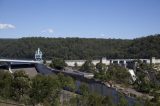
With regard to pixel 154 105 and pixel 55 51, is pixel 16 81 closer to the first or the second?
pixel 154 105

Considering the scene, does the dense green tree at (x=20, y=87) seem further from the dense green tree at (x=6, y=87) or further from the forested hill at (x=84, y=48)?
the forested hill at (x=84, y=48)

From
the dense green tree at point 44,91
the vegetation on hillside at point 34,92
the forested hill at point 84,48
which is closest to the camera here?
the vegetation on hillside at point 34,92

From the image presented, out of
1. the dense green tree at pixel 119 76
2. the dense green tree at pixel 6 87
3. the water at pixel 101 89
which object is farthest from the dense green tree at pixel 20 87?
the dense green tree at pixel 119 76

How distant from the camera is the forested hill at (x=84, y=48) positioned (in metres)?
58.4

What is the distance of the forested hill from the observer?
5842 cm

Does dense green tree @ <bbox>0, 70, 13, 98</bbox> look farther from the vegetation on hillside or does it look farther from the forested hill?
the forested hill

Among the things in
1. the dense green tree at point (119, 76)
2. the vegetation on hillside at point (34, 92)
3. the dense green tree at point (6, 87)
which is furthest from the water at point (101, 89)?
the dense green tree at point (6, 87)

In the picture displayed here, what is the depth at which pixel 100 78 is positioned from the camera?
1207 inches

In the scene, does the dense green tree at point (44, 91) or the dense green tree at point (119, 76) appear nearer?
the dense green tree at point (44, 91)

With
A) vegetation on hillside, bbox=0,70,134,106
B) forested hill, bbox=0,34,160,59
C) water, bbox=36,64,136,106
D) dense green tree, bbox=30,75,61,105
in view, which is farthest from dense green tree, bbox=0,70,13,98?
forested hill, bbox=0,34,160,59

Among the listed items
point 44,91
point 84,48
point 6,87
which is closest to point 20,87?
point 6,87

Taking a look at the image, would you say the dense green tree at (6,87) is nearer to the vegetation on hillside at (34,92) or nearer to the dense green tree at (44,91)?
the vegetation on hillside at (34,92)

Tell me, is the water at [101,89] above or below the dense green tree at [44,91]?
below

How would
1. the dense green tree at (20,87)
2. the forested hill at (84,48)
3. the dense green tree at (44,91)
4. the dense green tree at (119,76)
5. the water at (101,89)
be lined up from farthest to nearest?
the forested hill at (84,48), the dense green tree at (119,76), the water at (101,89), the dense green tree at (20,87), the dense green tree at (44,91)
